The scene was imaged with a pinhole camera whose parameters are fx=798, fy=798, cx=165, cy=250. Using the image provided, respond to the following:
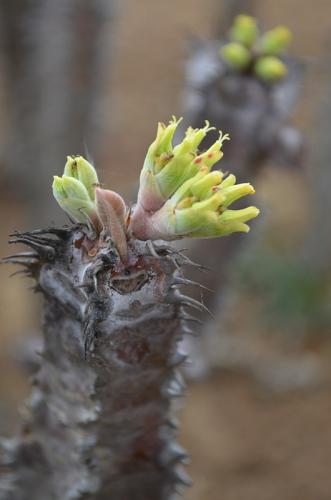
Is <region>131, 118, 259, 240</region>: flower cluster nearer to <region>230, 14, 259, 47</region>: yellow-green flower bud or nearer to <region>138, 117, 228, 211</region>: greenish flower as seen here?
<region>138, 117, 228, 211</region>: greenish flower

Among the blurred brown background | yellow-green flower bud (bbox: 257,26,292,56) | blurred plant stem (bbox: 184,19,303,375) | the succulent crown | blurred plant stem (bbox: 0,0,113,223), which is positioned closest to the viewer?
the succulent crown

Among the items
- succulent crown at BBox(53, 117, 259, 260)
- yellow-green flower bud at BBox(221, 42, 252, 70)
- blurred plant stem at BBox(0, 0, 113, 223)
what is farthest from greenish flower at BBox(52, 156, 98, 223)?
blurred plant stem at BBox(0, 0, 113, 223)

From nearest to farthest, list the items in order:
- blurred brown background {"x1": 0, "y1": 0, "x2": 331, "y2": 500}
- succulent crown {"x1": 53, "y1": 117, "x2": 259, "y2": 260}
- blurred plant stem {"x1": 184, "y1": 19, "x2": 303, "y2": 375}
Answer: succulent crown {"x1": 53, "y1": 117, "x2": 259, "y2": 260}, blurred plant stem {"x1": 184, "y1": 19, "x2": 303, "y2": 375}, blurred brown background {"x1": 0, "y1": 0, "x2": 331, "y2": 500}

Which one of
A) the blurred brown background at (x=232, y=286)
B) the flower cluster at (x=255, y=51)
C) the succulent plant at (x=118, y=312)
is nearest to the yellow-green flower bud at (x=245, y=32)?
the flower cluster at (x=255, y=51)

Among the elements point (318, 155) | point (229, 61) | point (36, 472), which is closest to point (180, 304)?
point (36, 472)

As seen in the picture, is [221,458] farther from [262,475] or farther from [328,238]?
[328,238]

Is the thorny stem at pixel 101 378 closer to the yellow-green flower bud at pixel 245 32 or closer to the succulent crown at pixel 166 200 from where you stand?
the succulent crown at pixel 166 200
